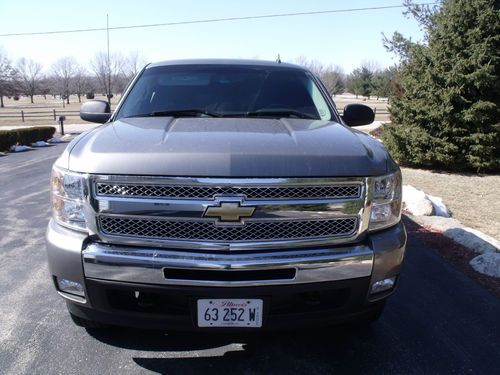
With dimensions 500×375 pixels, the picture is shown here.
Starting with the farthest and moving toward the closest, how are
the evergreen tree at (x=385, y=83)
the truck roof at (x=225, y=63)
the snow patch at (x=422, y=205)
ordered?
the evergreen tree at (x=385, y=83)
the snow patch at (x=422, y=205)
the truck roof at (x=225, y=63)

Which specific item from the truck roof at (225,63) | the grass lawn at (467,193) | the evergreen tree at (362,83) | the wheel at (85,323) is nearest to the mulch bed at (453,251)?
the grass lawn at (467,193)

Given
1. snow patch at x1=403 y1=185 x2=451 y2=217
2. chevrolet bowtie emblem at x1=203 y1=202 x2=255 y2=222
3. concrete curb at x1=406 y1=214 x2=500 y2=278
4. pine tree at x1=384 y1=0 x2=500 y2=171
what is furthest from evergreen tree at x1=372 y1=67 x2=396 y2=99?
chevrolet bowtie emblem at x1=203 y1=202 x2=255 y2=222

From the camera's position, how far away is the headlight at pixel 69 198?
239cm

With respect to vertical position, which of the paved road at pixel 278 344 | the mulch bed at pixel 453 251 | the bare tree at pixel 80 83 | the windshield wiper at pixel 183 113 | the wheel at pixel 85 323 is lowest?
the bare tree at pixel 80 83

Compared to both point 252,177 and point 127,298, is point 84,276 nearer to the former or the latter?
point 127,298

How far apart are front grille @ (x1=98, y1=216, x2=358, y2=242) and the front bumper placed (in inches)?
3.1

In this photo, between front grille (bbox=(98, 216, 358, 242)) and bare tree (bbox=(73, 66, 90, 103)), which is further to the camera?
bare tree (bbox=(73, 66, 90, 103))

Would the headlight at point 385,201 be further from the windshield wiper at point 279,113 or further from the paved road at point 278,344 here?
the windshield wiper at point 279,113

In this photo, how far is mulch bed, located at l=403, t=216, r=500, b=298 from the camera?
416 cm

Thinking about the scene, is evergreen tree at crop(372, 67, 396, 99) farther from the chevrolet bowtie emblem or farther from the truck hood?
the chevrolet bowtie emblem

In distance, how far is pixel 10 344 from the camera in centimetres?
296

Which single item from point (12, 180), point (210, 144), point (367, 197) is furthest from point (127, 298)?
point (12, 180)

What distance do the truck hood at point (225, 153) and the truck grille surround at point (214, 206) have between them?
0.05m

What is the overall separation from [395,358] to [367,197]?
1165 millimetres
